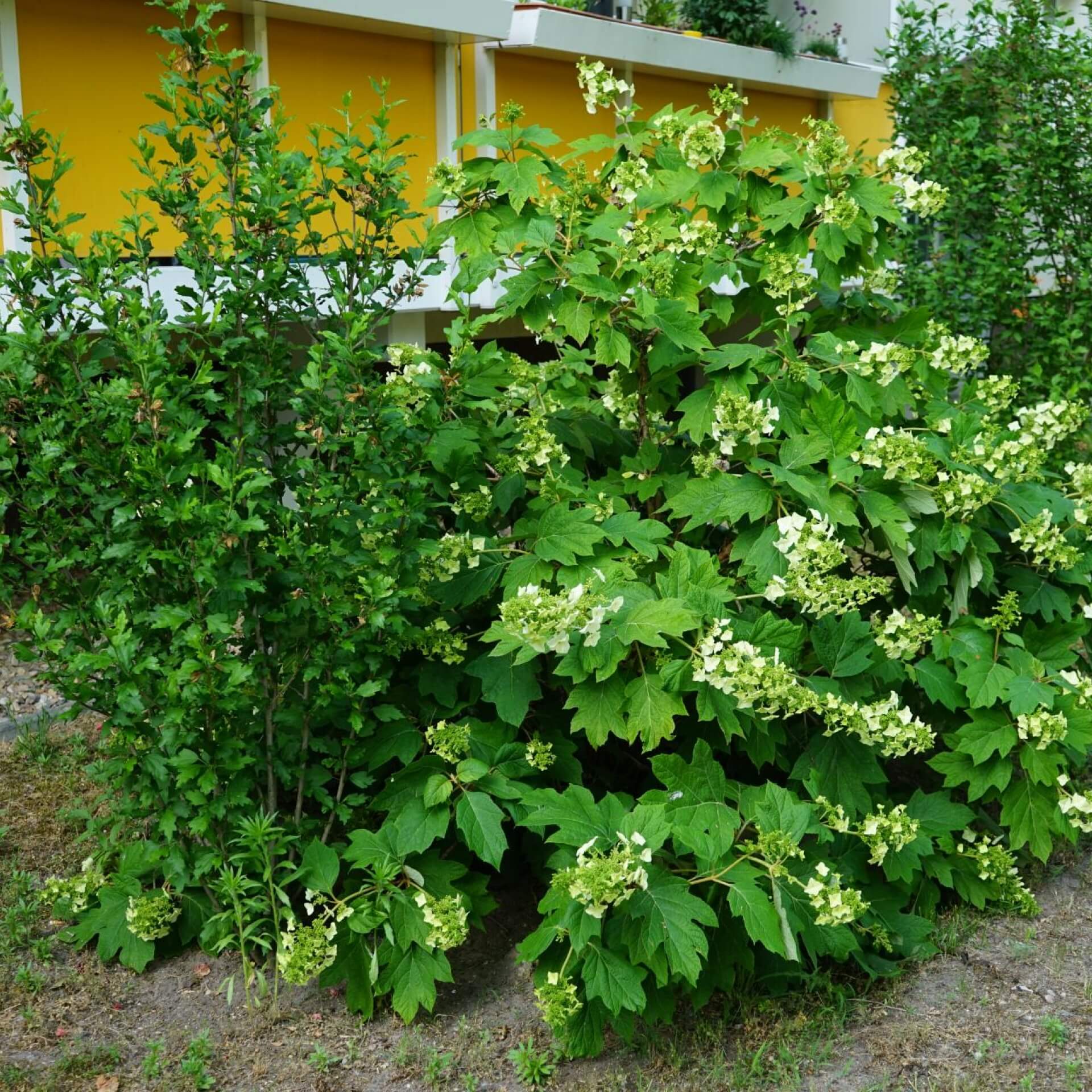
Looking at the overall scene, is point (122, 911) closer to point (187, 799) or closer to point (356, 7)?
point (187, 799)

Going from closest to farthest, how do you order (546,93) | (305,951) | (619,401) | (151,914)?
(305,951), (151,914), (619,401), (546,93)

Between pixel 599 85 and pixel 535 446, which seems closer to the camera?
pixel 535 446

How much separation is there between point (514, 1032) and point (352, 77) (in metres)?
7.10

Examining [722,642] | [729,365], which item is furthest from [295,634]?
[729,365]

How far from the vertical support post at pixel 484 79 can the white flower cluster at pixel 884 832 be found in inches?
286

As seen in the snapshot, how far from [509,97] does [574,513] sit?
7170mm

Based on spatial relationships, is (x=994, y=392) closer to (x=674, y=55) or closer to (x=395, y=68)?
(x=395, y=68)

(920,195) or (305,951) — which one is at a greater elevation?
(920,195)

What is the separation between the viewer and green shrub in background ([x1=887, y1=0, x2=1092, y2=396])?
8656 millimetres

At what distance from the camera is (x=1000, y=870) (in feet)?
14.4

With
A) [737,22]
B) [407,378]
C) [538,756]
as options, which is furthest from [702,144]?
[737,22]

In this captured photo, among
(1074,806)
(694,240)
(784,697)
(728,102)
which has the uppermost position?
(728,102)

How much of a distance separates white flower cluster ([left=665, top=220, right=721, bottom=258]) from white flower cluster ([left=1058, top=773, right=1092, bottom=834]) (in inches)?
78.7

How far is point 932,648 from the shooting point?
446 centimetres
